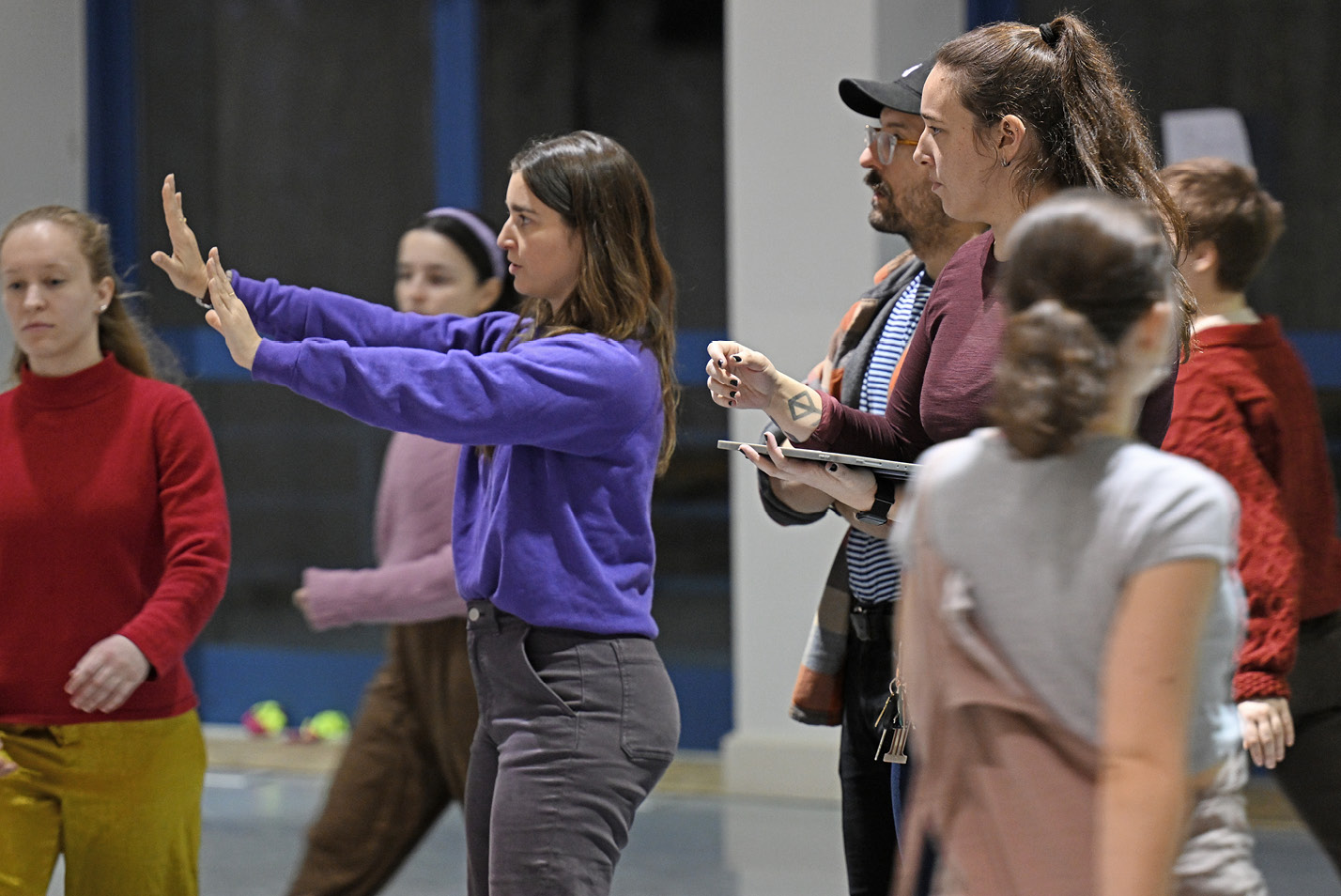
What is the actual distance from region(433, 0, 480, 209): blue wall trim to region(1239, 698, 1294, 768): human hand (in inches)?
146

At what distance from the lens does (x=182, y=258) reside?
2.47 meters

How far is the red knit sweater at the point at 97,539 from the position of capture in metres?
2.54

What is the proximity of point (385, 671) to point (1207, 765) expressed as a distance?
236cm

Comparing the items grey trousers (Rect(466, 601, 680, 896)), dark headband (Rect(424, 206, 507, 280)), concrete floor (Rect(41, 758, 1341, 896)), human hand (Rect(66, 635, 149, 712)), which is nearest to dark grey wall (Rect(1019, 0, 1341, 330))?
concrete floor (Rect(41, 758, 1341, 896))

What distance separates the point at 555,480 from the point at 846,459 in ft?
1.70

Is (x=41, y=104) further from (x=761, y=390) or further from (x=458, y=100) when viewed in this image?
(x=761, y=390)

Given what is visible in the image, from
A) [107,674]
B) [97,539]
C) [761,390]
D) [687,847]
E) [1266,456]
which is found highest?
[761,390]

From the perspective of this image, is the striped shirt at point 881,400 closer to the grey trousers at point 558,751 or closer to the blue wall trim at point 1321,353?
the grey trousers at point 558,751

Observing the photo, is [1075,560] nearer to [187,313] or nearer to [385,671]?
[385,671]

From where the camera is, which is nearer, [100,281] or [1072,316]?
[1072,316]

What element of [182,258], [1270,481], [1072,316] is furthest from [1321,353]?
[1072,316]

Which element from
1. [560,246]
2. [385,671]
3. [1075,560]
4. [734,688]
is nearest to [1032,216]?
[1075,560]

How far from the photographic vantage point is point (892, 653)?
2.38 metres

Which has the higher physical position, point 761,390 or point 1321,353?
point 761,390
